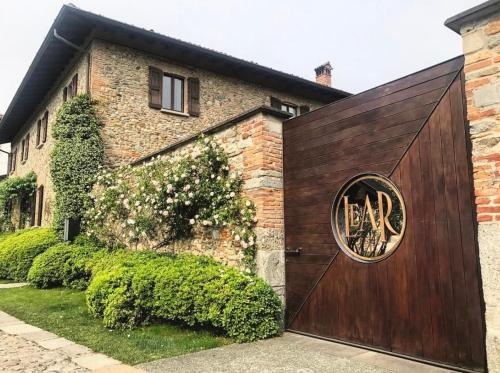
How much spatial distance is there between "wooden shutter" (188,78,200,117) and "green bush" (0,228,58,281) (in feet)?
16.9

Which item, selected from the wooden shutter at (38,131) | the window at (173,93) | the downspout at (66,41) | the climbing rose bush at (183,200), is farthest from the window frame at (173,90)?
the wooden shutter at (38,131)

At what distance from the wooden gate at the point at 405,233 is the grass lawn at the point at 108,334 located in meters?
1.33

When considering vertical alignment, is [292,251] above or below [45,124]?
below

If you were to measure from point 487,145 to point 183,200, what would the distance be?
420cm

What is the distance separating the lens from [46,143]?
13.8 meters

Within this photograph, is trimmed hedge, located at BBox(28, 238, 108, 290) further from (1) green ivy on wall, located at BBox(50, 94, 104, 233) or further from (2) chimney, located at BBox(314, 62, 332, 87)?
(2) chimney, located at BBox(314, 62, 332, 87)

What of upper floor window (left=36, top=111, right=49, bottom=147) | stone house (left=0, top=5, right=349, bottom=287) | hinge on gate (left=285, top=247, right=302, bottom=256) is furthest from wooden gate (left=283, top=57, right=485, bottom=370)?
upper floor window (left=36, top=111, right=49, bottom=147)

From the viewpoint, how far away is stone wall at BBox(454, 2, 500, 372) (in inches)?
118

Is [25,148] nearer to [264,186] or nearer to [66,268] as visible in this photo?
[66,268]

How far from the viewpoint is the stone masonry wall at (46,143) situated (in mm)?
11120

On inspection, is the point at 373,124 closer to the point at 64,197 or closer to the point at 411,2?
the point at 411,2

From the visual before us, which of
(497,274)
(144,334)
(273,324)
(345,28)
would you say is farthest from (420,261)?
(345,28)

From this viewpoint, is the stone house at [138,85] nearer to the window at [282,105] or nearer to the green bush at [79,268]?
the window at [282,105]

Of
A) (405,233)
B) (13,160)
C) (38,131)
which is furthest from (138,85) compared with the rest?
(13,160)
